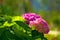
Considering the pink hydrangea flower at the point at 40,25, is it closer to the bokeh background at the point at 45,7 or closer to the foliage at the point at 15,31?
the foliage at the point at 15,31

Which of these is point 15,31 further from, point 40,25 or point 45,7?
point 45,7

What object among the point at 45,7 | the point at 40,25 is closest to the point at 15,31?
the point at 40,25

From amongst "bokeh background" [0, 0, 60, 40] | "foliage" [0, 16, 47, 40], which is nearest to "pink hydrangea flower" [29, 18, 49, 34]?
"foliage" [0, 16, 47, 40]

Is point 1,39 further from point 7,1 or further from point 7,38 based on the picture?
point 7,1

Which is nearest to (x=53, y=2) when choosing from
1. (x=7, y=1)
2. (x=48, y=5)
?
Result: (x=48, y=5)

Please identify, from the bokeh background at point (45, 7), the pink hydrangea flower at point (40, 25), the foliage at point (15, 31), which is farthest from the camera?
the bokeh background at point (45, 7)

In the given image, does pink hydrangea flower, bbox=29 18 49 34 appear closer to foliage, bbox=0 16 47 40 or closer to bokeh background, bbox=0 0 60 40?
foliage, bbox=0 16 47 40

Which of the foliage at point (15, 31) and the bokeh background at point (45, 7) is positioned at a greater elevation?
the bokeh background at point (45, 7)

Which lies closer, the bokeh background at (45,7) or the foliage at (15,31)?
the foliage at (15,31)

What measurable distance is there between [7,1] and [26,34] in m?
5.42

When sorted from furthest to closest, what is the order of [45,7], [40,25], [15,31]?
[45,7] < [40,25] < [15,31]

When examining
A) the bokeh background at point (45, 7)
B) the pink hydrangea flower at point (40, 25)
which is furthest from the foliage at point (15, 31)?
the bokeh background at point (45, 7)

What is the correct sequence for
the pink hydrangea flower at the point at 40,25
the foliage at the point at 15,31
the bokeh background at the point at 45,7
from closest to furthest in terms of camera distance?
the foliage at the point at 15,31
the pink hydrangea flower at the point at 40,25
the bokeh background at the point at 45,7

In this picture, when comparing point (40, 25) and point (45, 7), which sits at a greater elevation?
point (45, 7)
